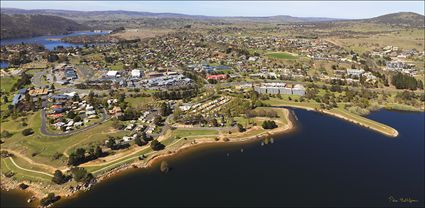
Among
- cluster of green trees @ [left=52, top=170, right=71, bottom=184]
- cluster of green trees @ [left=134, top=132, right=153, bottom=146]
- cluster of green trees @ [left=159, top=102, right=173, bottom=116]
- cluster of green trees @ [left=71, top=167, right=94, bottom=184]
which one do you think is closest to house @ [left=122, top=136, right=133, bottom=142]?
cluster of green trees @ [left=134, top=132, right=153, bottom=146]

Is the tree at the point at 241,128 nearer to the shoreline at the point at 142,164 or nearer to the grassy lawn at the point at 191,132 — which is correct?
the shoreline at the point at 142,164

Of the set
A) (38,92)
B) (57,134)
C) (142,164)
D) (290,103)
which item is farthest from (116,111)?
(290,103)

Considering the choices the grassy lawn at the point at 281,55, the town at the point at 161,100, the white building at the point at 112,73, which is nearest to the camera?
the town at the point at 161,100

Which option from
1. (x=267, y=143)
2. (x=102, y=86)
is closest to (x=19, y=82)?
(x=102, y=86)

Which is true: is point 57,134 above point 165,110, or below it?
below

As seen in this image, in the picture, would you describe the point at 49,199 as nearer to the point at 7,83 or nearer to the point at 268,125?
the point at 268,125

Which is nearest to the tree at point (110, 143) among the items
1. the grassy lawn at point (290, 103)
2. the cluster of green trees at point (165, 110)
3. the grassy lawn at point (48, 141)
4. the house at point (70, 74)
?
the grassy lawn at point (48, 141)

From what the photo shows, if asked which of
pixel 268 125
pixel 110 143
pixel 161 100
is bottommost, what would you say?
pixel 110 143

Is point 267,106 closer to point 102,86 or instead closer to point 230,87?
point 230,87
